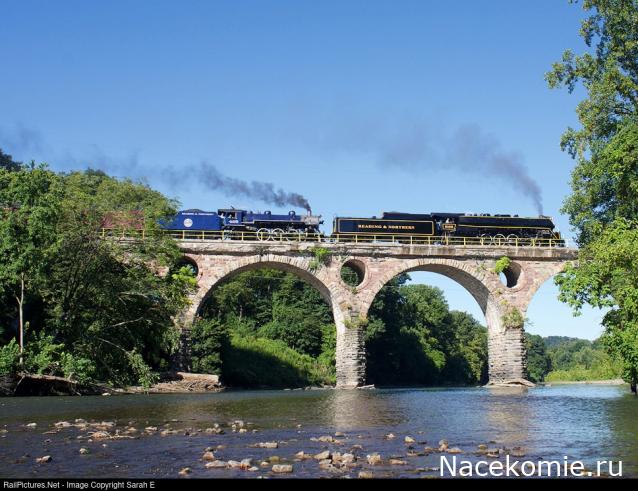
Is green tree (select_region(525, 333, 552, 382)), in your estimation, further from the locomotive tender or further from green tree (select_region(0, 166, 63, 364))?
green tree (select_region(0, 166, 63, 364))

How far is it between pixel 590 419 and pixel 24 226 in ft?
70.5

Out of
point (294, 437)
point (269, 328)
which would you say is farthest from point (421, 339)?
point (294, 437)

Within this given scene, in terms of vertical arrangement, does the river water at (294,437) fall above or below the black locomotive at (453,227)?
below

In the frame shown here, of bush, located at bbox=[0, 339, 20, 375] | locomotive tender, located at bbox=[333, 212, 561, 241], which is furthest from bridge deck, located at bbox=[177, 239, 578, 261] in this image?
bush, located at bbox=[0, 339, 20, 375]

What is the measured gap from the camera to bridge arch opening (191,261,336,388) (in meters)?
43.9

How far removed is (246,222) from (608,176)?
23.3 metres

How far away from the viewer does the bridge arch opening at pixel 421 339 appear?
60694 mm

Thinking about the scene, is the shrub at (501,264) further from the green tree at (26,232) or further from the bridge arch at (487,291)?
the green tree at (26,232)

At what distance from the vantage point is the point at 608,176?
29.5 m

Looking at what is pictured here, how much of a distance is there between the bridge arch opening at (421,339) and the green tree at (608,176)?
15.8m

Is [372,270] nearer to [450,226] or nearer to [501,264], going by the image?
[450,226]

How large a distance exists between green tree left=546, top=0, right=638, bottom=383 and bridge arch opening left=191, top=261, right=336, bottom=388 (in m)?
17.9

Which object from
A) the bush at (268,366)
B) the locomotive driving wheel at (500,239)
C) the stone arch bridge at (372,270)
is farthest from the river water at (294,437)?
the locomotive driving wheel at (500,239)

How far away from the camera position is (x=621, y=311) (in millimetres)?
24578
